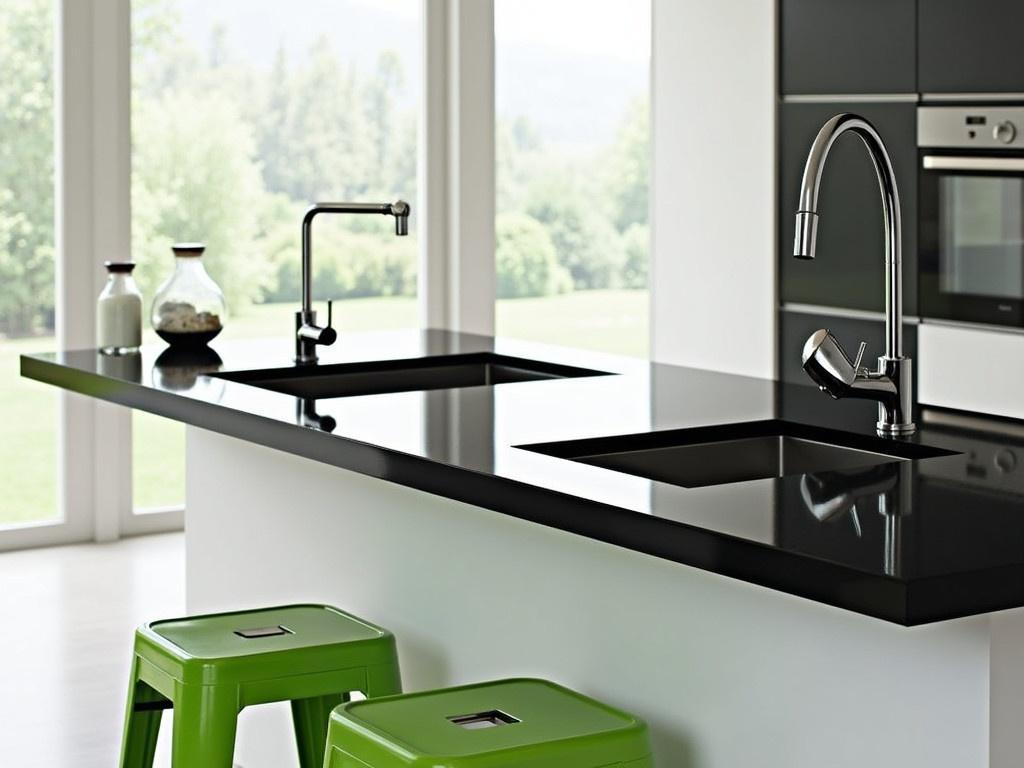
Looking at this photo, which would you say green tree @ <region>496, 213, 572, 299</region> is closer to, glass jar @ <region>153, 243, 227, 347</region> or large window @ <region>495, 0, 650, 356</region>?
large window @ <region>495, 0, 650, 356</region>

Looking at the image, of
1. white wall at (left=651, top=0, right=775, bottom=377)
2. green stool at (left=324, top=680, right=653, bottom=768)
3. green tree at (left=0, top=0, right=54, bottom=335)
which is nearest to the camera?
green stool at (left=324, top=680, right=653, bottom=768)

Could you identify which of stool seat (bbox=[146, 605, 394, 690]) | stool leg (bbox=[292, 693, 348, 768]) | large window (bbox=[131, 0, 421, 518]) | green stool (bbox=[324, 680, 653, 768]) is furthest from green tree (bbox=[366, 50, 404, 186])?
green stool (bbox=[324, 680, 653, 768])

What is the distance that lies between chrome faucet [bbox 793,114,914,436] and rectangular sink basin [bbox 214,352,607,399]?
93cm

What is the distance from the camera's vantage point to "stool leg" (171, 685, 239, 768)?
261cm

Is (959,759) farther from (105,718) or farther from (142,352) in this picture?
(105,718)

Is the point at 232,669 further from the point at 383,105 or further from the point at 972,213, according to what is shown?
the point at 383,105

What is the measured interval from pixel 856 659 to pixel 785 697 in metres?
0.14

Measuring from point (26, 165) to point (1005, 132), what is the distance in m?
3.38

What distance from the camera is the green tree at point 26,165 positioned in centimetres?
582

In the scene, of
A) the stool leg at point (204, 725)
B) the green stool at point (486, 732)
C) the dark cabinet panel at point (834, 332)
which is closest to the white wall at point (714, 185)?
the dark cabinet panel at point (834, 332)

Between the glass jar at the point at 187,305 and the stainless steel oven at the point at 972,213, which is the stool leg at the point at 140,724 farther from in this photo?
the stainless steel oven at the point at 972,213

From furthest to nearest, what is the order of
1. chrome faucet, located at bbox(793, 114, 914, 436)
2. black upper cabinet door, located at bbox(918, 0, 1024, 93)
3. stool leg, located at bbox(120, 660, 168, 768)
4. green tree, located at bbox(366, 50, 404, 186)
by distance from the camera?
1. green tree, located at bbox(366, 50, 404, 186)
2. black upper cabinet door, located at bbox(918, 0, 1024, 93)
3. stool leg, located at bbox(120, 660, 168, 768)
4. chrome faucet, located at bbox(793, 114, 914, 436)

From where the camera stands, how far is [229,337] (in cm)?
628

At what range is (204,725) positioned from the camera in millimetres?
2611
